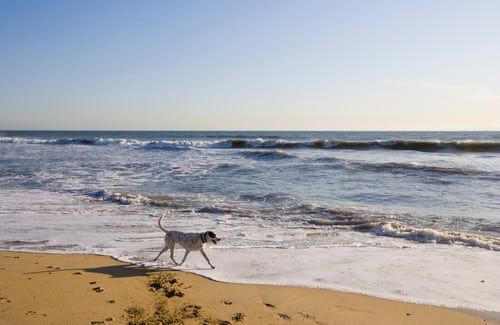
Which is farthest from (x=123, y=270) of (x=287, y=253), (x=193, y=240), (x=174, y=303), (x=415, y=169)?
(x=415, y=169)

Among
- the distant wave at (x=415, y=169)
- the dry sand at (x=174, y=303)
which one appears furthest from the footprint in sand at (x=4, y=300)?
the distant wave at (x=415, y=169)

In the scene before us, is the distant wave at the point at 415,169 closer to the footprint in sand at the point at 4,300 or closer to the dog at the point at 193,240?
the dog at the point at 193,240

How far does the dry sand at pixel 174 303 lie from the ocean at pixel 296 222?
1.15 ft

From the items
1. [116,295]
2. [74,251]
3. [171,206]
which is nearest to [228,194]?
[171,206]

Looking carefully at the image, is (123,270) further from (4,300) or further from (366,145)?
(366,145)

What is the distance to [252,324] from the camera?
396 centimetres

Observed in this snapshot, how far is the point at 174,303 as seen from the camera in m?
4.42

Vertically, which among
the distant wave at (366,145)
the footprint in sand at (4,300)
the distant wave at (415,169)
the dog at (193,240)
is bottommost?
the footprint in sand at (4,300)

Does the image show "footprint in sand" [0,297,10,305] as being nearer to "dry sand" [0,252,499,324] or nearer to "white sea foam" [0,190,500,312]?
"dry sand" [0,252,499,324]

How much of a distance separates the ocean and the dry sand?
349 mm

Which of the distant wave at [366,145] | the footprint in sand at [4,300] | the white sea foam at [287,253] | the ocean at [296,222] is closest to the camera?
the footprint in sand at [4,300]

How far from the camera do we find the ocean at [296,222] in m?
5.46

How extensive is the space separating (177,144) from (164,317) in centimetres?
3405

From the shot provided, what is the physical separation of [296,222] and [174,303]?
15.0ft
